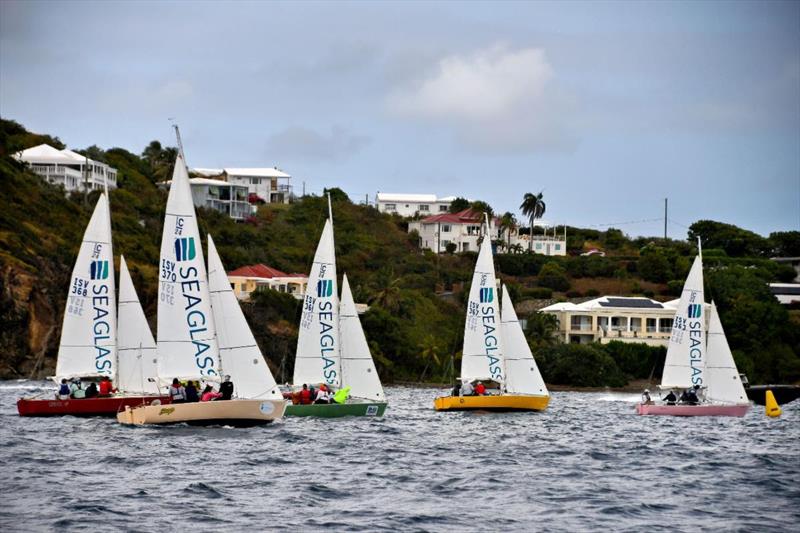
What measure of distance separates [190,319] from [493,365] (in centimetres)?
2027

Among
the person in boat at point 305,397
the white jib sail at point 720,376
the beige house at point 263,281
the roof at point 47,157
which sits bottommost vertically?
the person in boat at point 305,397

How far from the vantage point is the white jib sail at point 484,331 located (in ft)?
198

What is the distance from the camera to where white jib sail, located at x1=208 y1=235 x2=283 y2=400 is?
43500 millimetres

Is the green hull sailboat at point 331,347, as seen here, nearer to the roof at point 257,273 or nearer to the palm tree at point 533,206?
the roof at point 257,273

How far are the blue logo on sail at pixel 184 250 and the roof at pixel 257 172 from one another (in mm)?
134287

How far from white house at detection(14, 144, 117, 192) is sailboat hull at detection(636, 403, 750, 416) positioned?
8372cm

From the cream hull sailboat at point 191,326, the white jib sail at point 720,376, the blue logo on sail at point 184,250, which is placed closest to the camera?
the cream hull sailboat at point 191,326

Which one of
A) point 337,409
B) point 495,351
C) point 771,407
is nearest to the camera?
point 337,409

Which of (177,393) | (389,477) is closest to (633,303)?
(177,393)

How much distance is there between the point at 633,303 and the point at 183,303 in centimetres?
8085

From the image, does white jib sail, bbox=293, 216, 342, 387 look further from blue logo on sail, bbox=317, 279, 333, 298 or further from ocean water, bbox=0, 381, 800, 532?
ocean water, bbox=0, 381, 800, 532

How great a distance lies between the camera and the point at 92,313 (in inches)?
2050

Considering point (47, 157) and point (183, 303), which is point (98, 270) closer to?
point (183, 303)

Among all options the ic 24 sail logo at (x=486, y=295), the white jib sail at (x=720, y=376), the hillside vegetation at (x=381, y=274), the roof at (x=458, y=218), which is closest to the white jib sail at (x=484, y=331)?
the ic 24 sail logo at (x=486, y=295)
